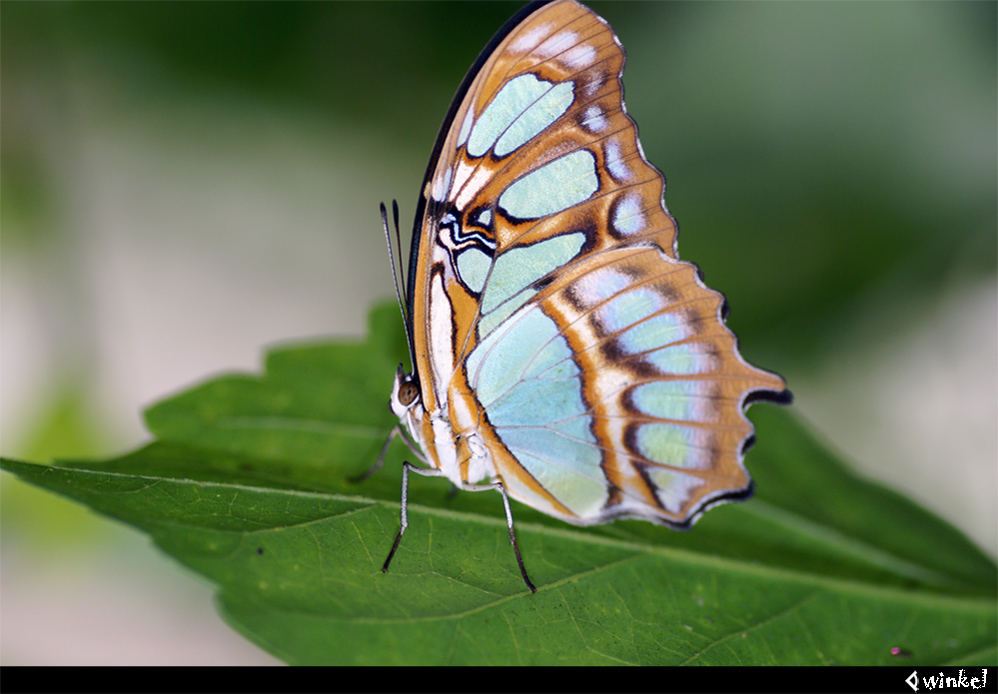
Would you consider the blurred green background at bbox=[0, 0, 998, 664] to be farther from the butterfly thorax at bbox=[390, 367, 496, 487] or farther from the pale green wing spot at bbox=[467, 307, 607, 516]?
the butterfly thorax at bbox=[390, 367, 496, 487]

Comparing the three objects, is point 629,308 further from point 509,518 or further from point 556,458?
point 509,518

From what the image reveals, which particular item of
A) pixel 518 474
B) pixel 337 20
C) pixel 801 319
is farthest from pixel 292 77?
pixel 518 474

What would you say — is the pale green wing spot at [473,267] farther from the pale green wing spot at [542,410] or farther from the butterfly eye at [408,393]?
the butterfly eye at [408,393]

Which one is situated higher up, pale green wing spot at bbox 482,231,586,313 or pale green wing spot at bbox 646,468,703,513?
pale green wing spot at bbox 482,231,586,313

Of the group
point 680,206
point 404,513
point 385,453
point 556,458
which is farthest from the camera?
point 680,206

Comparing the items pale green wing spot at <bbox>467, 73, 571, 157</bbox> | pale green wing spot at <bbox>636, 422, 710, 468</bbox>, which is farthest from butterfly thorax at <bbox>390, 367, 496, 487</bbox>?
pale green wing spot at <bbox>467, 73, 571, 157</bbox>

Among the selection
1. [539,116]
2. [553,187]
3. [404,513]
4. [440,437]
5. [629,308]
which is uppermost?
[539,116]

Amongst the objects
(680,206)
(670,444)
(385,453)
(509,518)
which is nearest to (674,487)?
(670,444)

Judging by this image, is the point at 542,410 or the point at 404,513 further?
the point at 542,410
